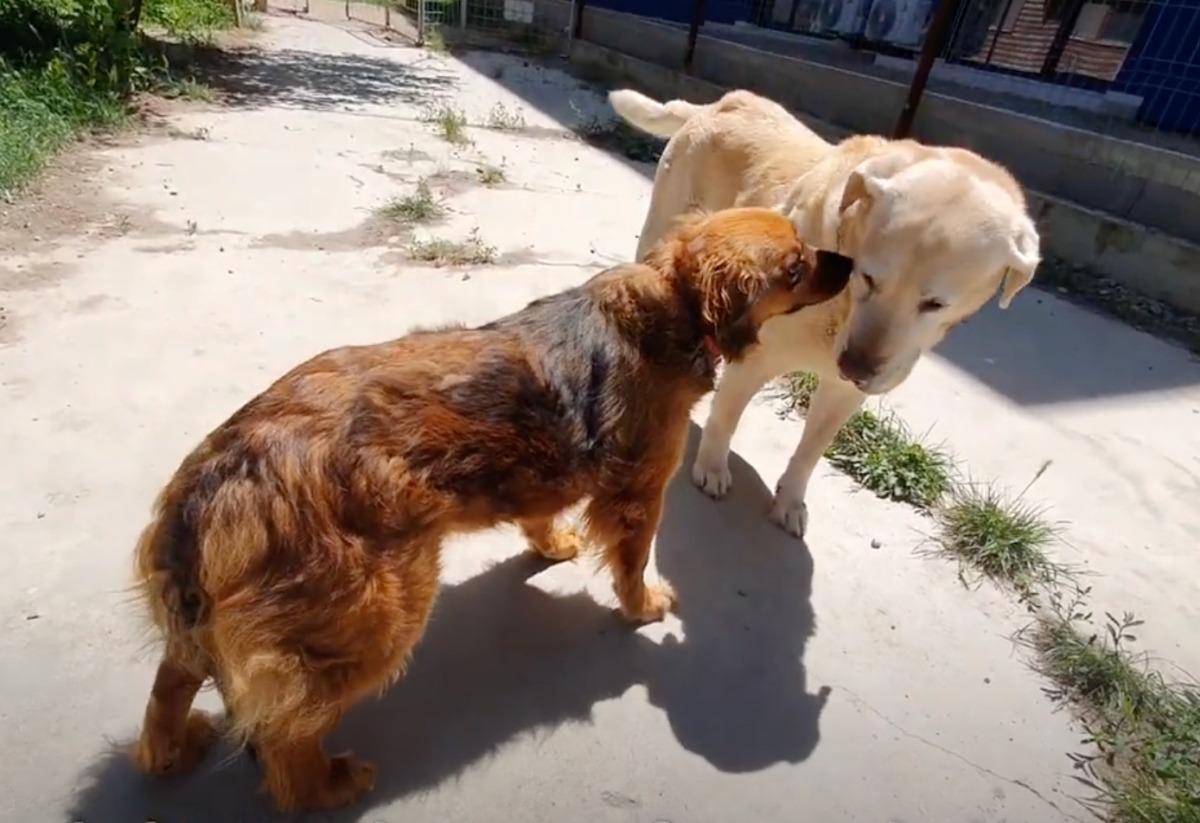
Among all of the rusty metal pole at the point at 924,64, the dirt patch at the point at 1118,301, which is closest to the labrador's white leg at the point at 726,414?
the dirt patch at the point at 1118,301

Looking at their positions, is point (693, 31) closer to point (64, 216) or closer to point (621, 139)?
point (621, 139)

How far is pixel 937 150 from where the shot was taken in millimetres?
2594

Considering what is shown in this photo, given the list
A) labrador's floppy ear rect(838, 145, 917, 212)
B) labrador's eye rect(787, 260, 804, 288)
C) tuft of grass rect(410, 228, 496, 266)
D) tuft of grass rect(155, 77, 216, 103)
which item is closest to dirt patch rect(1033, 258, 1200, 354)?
labrador's floppy ear rect(838, 145, 917, 212)

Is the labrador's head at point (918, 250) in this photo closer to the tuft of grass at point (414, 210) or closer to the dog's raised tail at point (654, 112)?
the dog's raised tail at point (654, 112)

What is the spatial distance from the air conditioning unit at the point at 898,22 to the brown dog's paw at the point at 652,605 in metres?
11.3

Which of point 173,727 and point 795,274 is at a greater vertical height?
point 795,274

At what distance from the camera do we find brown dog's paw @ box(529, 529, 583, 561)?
2.91m

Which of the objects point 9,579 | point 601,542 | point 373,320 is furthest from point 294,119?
point 601,542

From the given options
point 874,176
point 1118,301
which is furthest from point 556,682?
point 1118,301

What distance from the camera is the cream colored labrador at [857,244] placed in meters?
2.32

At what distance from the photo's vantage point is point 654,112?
4320 mm

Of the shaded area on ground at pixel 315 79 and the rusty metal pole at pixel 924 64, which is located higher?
the rusty metal pole at pixel 924 64

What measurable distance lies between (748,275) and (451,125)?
21.4ft

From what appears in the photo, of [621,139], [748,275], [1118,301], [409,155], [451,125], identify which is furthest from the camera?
[621,139]
